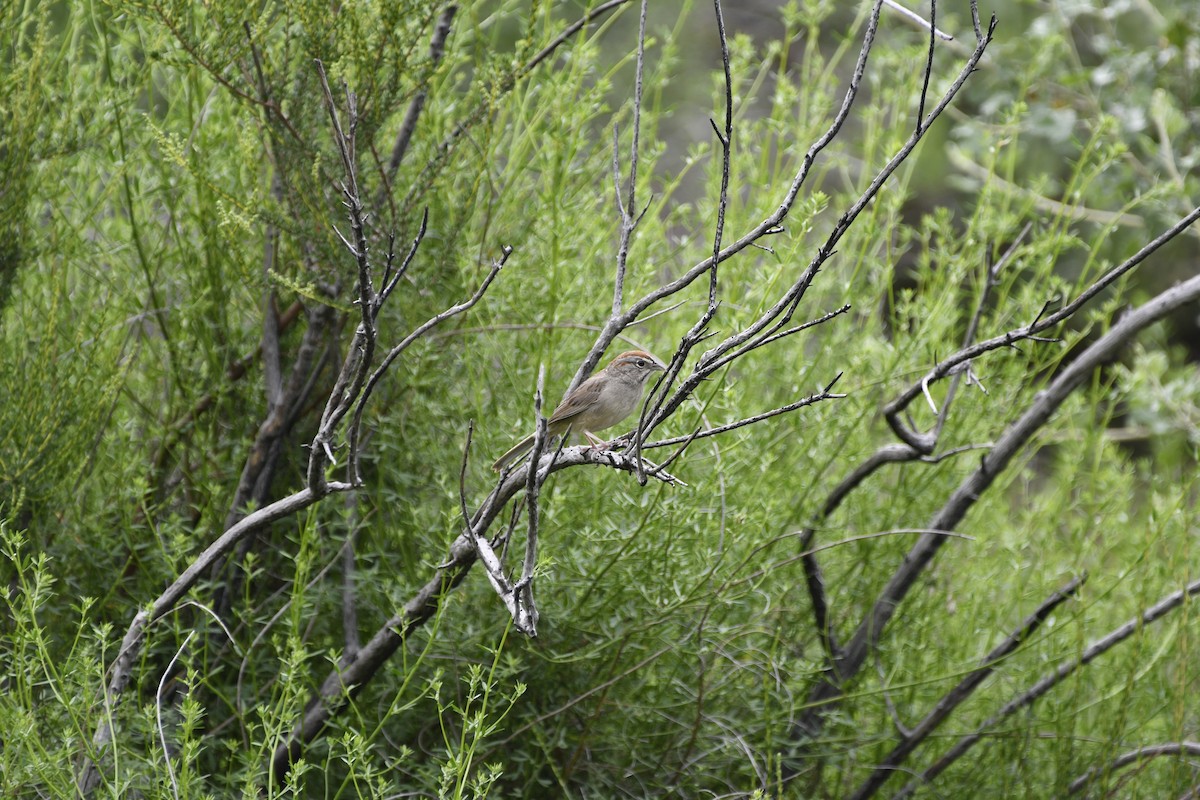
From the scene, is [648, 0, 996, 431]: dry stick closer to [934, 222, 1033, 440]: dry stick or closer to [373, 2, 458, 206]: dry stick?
[934, 222, 1033, 440]: dry stick

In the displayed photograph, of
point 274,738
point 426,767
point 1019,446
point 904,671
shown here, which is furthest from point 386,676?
point 1019,446

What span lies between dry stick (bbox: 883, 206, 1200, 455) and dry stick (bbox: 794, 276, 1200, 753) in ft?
1.22

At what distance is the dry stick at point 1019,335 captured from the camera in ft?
6.68

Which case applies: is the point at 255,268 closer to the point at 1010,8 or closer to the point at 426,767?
the point at 426,767

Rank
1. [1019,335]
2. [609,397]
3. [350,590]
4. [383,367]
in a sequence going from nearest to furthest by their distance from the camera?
[383,367], [1019,335], [350,590], [609,397]

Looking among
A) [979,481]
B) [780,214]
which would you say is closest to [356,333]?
[780,214]

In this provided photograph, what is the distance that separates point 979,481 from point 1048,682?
57 cm

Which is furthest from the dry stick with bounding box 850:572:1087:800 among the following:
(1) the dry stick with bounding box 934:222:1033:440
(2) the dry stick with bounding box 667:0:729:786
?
(2) the dry stick with bounding box 667:0:729:786

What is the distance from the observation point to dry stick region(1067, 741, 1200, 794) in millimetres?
2805

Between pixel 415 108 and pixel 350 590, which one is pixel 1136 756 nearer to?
pixel 350 590

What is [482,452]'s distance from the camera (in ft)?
9.48

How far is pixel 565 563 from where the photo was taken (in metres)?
2.68

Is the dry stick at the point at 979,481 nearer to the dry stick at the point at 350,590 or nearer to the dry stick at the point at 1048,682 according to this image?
the dry stick at the point at 1048,682

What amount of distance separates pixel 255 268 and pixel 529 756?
1474 mm
